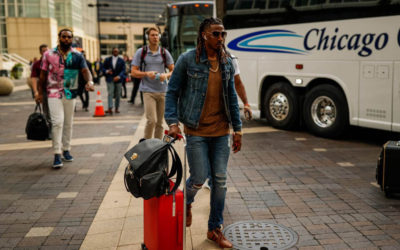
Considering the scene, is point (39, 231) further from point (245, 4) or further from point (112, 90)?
point (112, 90)

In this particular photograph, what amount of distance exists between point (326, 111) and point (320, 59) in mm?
1034

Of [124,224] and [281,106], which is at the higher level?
[281,106]

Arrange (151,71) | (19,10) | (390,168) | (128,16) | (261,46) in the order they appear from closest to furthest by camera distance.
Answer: (390,168), (151,71), (261,46), (19,10), (128,16)

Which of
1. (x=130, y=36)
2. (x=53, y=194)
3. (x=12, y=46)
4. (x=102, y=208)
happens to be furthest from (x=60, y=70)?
(x=130, y=36)

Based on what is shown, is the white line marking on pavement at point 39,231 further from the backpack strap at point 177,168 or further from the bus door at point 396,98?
the bus door at point 396,98

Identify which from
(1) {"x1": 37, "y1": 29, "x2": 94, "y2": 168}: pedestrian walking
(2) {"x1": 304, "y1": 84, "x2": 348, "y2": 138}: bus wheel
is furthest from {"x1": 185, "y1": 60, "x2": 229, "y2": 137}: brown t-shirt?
(2) {"x1": 304, "y1": 84, "x2": 348, "y2": 138}: bus wheel

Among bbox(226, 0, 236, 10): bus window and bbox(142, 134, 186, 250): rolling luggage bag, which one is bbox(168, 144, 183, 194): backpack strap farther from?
bbox(226, 0, 236, 10): bus window

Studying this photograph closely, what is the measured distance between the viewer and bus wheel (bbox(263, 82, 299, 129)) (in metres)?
9.76

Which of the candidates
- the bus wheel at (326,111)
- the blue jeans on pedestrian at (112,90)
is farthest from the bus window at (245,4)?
the blue jeans on pedestrian at (112,90)

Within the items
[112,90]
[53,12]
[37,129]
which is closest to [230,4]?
[112,90]

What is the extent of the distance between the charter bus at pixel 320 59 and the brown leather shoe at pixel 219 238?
16.2 feet

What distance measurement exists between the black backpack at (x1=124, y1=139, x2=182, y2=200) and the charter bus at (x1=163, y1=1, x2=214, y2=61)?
1634cm

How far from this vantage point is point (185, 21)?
765 inches

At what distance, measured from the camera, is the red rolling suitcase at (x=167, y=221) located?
3.38m
